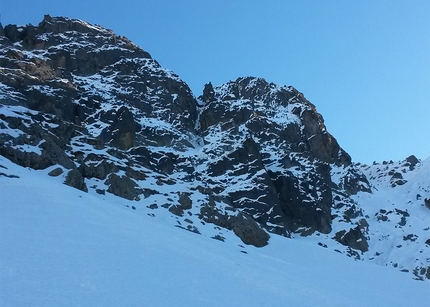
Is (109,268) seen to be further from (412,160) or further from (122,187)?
(412,160)

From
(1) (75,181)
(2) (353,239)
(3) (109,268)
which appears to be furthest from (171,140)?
(3) (109,268)

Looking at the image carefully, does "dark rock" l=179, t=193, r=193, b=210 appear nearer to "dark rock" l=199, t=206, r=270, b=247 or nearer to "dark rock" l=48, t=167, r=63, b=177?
"dark rock" l=199, t=206, r=270, b=247

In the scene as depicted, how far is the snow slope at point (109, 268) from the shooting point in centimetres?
1689

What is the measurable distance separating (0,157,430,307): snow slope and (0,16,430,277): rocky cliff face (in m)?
18.0

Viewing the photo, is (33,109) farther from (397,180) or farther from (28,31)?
(397,180)

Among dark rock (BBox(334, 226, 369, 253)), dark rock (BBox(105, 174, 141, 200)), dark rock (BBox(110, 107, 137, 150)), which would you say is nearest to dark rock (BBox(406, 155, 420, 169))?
dark rock (BBox(334, 226, 369, 253))

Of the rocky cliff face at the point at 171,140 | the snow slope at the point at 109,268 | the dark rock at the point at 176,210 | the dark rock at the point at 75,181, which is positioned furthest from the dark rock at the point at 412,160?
the dark rock at the point at 75,181

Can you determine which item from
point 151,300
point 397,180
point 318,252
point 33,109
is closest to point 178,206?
point 318,252

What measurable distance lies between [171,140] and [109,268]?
212ft

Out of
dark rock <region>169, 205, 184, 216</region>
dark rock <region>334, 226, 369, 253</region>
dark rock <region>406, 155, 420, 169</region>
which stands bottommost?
dark rock <region>169, 205, 184, 216</region>

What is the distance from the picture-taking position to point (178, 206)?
5597 centimetres

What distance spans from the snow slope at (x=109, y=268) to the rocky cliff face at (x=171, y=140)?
18046mm

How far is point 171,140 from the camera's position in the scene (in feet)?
277

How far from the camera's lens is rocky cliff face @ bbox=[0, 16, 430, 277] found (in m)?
56.1
